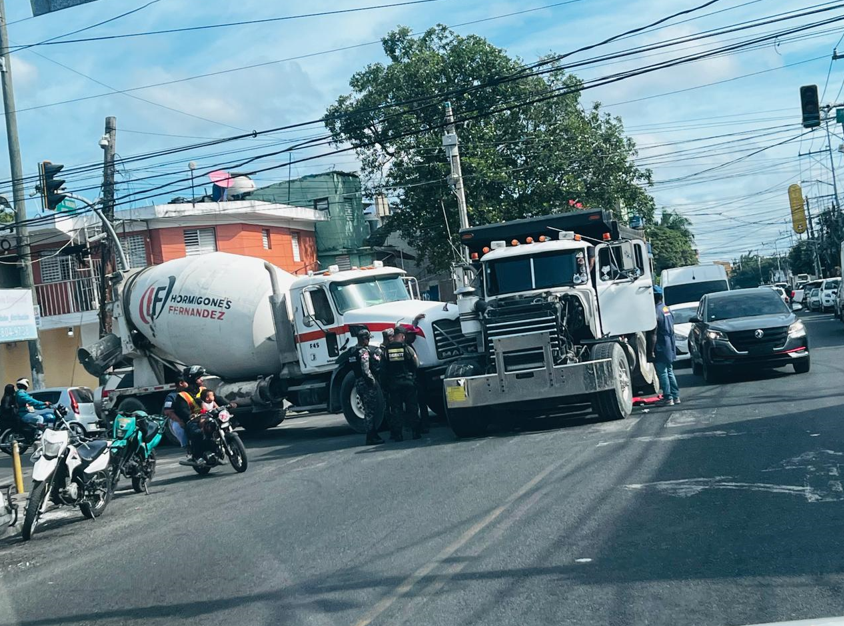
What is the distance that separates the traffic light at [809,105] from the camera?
20344 mm

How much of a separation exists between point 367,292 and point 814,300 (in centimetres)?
4160

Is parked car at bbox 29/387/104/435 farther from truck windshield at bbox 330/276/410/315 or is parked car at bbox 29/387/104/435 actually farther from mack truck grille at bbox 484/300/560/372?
mack truck grille at bbox 484/300/560/372

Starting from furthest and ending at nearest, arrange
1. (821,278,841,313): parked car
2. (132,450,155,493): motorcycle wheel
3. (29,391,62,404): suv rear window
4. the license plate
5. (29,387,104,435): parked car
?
1. (821,278,841,313): parked car
2. (29,391,62,404): suv rear window
3. (29,387,104,435): parked car
4. the license plate
5. (132,450,155,493): motorcycle wheel

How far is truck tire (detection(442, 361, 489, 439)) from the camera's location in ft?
44.7

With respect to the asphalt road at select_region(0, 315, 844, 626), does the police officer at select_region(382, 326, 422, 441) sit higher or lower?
higher

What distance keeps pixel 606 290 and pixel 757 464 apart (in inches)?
229

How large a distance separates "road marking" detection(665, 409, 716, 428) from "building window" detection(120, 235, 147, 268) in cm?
2567

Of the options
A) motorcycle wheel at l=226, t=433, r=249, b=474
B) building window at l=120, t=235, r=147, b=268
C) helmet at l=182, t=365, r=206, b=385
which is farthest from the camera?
building window at l=120, t=235, r=147, b=268

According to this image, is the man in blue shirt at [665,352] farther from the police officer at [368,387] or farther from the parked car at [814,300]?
the parked car at [814,300]

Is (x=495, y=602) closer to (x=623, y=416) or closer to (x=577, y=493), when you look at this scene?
(x=577, y=493)

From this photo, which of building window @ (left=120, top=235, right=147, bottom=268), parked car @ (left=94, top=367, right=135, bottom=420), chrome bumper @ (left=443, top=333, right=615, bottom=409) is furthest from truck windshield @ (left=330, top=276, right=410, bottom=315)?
building window @ (left=120, top=235, right=147, bottom=268)

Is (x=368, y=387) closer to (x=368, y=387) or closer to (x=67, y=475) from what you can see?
(x=368, y=387)

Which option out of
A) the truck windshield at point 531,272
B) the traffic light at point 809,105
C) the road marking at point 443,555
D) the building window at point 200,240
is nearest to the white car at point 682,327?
the traffic light at point 809,105

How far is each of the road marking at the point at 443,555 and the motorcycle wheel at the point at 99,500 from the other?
4671 millimetres
